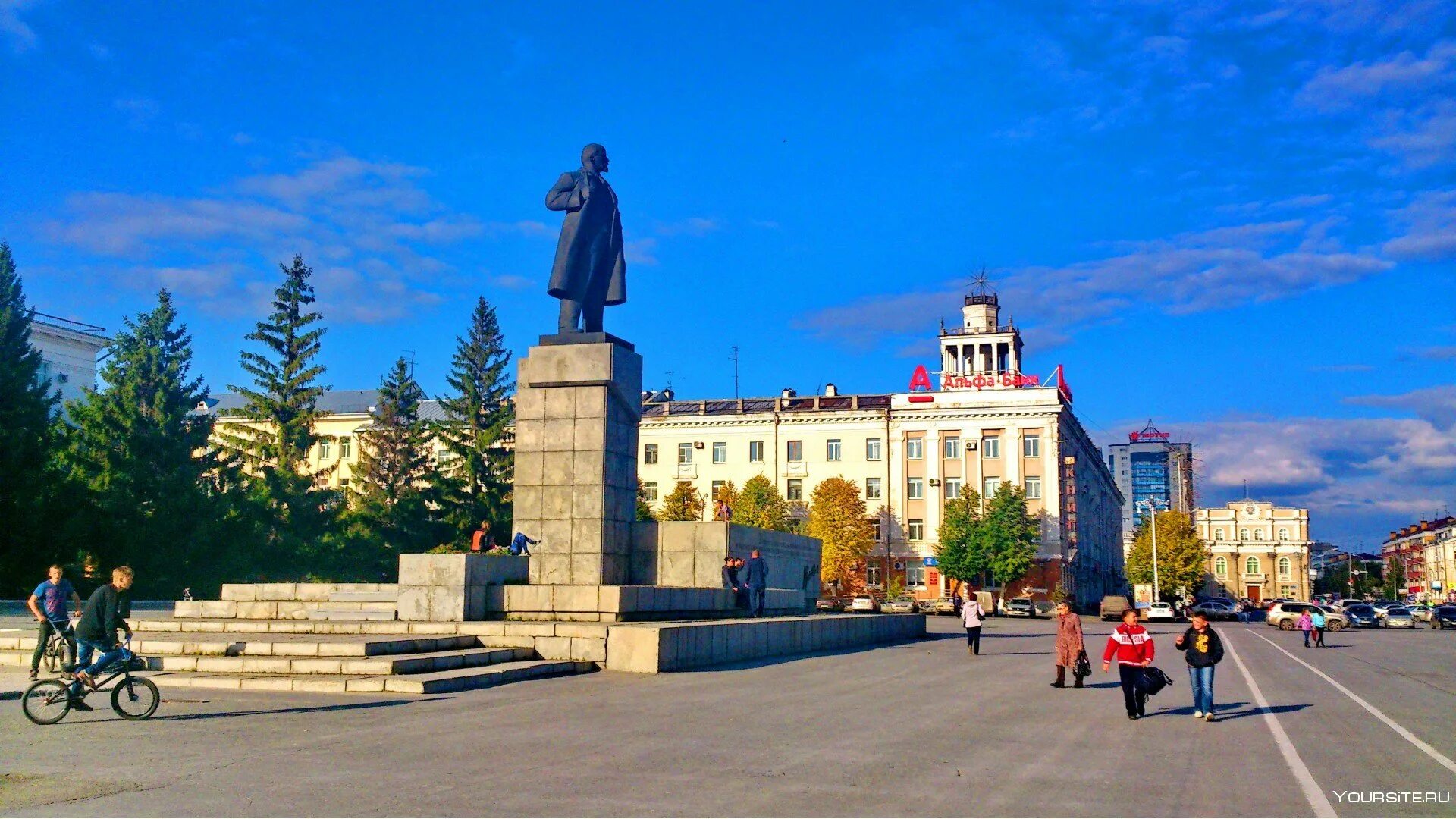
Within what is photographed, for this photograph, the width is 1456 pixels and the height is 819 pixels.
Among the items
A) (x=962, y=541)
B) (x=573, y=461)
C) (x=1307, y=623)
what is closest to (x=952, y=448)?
(x=962, y=541)

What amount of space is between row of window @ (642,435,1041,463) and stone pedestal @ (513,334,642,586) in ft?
Answer: 199

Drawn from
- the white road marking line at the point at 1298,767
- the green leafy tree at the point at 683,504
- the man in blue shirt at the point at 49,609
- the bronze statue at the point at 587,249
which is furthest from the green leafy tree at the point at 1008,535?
the man in blue shirt at the point at 49,609

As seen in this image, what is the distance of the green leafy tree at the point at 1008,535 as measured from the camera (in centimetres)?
7244

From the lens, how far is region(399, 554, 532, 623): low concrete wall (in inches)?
757

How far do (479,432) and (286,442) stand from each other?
35.3 ft

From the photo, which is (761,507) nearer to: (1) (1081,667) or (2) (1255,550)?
(1) (1081,667)

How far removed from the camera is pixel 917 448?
80.9 meters

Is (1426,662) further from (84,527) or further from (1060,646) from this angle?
(84,527)

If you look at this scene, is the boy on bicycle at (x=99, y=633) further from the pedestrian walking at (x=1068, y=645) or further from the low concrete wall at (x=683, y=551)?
the pedestrian walking at (x=1068, y=645)

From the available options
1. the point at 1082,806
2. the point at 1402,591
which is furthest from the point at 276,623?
the point at 1402,591

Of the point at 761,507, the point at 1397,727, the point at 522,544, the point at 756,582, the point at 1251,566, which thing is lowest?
the point at 1251,566

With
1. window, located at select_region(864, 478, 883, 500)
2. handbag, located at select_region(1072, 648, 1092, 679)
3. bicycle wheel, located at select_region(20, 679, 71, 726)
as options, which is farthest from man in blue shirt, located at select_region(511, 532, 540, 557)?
window, located at select_region(864, 478, 883, 500)

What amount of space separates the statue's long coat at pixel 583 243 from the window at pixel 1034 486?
197 feet

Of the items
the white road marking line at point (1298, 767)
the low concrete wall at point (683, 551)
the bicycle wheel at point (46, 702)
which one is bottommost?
the white road marking line at point (1298, 767)
